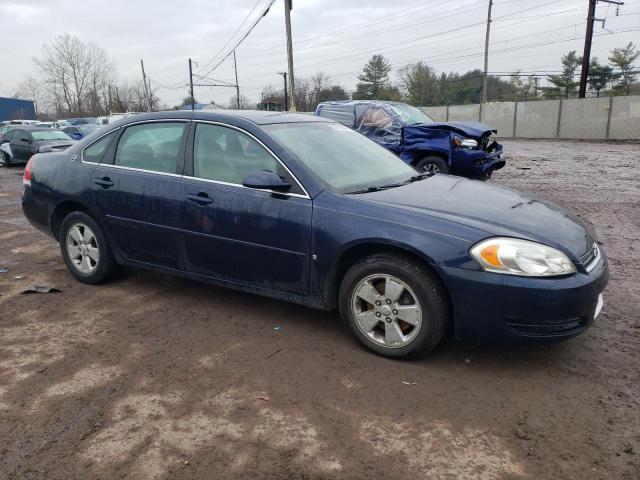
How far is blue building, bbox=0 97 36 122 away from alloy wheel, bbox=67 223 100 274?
68018mm

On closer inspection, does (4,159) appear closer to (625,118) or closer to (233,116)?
(233,116)

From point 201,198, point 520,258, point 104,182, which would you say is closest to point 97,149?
point 104,182

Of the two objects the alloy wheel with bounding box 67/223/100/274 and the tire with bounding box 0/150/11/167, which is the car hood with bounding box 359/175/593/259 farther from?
the tire with bounding box 0/150/11/167

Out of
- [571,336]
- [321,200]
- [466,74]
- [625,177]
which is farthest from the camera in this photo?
[466,74]

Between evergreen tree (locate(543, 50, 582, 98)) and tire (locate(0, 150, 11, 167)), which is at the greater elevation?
evergreen tree (locate(543, 50, 582, 98))

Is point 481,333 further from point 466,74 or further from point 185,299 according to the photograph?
point 466,74

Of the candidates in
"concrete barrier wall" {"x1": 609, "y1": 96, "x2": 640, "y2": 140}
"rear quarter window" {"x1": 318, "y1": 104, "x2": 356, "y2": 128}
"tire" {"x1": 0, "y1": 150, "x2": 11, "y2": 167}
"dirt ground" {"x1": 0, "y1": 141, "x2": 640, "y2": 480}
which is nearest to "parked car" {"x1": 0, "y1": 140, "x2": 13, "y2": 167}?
"tire" {"x1": 0, "y1": 150, "x2": 11, "y2": 167}

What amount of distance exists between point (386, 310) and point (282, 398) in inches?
34.7

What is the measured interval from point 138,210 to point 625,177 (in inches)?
473

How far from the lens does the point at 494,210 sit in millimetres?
3553

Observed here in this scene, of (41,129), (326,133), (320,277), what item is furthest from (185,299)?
(41,129)

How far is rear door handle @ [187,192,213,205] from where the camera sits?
13.3 ft

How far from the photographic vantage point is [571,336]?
3182mm

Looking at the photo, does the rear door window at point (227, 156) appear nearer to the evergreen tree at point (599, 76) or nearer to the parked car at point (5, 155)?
the parked car at point (5, 155)
